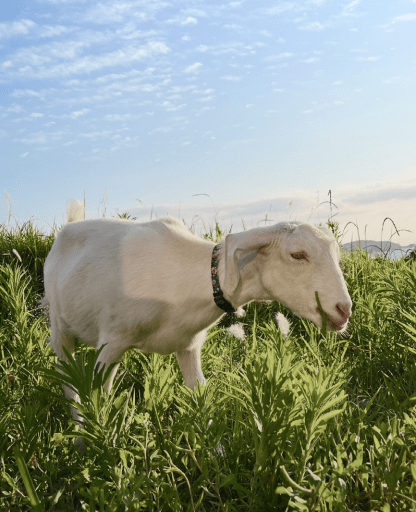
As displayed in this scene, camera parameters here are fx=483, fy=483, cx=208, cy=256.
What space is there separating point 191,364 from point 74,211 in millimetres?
1858

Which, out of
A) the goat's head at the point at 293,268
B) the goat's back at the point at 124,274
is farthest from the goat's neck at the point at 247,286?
the goat's back at the point at 124,274

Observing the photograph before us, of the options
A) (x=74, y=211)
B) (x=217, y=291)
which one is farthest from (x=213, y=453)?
(x=74, y=211)

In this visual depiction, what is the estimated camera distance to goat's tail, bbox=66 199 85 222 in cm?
402

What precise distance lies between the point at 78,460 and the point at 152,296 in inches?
35.0

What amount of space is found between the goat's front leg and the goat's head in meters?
0.56

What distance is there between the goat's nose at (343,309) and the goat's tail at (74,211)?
8.12 ft

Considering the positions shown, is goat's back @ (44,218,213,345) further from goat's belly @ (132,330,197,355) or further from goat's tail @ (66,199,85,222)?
goat's tail @ (66,199,85,222)

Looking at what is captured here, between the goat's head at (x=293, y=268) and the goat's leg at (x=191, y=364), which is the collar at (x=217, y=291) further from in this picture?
the goat's leg at (x=191, y=364)

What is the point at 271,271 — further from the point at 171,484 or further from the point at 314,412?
the point at 171,484

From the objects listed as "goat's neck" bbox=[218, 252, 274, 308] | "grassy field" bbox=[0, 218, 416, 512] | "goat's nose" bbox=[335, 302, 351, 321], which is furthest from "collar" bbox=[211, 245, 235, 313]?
"goat's nose" bbox=[335, 302, 351, 321]

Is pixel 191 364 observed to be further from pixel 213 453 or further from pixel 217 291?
pixel 213 453

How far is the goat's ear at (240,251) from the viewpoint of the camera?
2.34 metres

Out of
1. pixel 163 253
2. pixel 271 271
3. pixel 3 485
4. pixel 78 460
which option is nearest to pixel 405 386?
pixel 271 271

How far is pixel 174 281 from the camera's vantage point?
2.60 m
